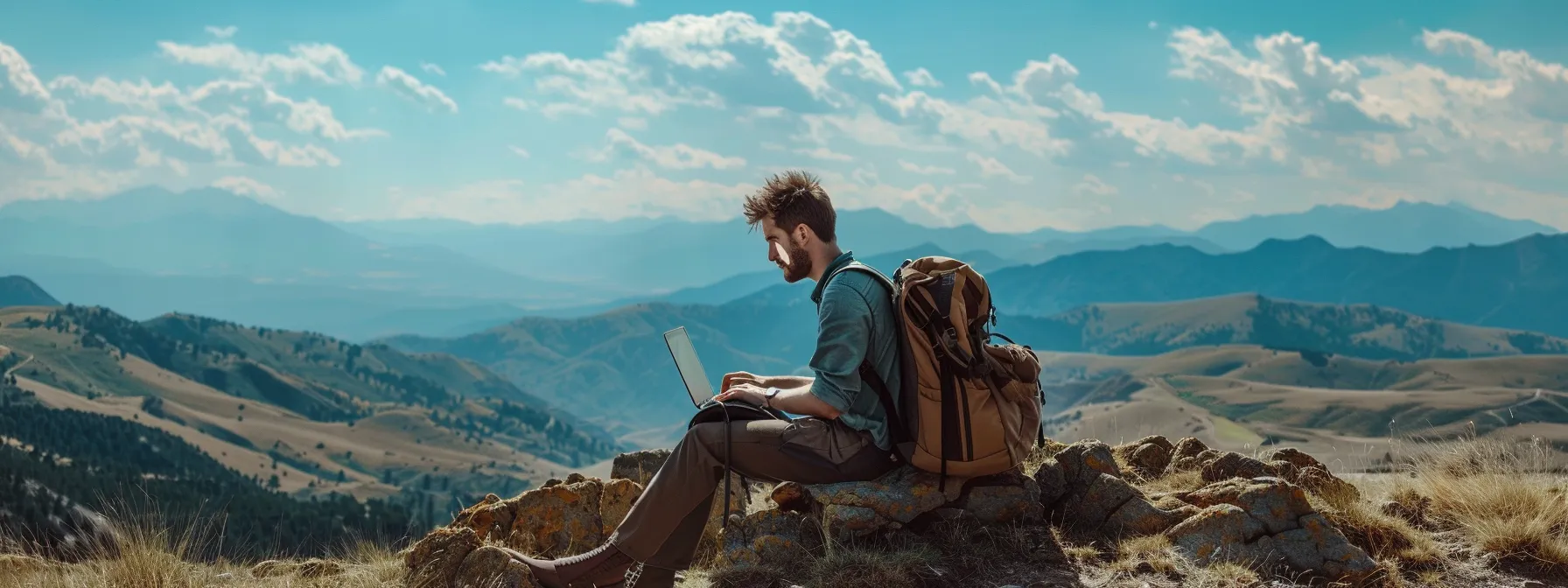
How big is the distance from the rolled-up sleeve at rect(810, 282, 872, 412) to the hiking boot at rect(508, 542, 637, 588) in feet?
6.24

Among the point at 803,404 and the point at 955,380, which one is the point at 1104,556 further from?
the point at 803,404

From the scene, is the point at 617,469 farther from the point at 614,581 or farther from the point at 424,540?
the point at 614,581

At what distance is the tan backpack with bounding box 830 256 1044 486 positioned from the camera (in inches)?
278

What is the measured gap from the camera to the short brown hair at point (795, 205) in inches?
282

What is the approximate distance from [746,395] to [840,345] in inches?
35.7

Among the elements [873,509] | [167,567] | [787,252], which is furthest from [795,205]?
[167,567]

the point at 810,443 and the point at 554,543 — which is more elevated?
the point at 810,443

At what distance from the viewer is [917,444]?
7.37m

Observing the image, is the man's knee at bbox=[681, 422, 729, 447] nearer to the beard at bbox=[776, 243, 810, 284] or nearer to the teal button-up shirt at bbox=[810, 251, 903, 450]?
the teal button-up shirt at bbox=[810, 251, 903, 450]

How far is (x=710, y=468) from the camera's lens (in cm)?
735

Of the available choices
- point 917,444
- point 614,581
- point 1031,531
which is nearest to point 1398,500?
point 1031,531

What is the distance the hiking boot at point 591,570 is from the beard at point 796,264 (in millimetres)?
2361

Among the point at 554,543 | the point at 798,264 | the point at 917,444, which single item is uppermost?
the point at 798,264

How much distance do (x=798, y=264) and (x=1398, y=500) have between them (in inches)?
248
